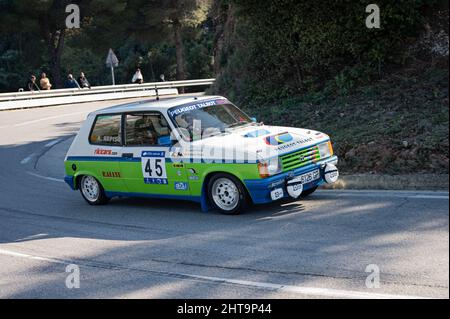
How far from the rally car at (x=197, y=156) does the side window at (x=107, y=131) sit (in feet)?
0.06

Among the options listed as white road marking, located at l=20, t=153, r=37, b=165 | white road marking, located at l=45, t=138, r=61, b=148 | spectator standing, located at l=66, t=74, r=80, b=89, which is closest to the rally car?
white road marking, located at l=20, t=153, r=37, b=165

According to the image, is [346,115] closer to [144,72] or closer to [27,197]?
[27,197]

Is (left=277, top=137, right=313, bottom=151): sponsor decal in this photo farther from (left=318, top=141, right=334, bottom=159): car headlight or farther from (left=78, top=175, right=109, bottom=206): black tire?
(left=78, top=175, right=109, bottom=206): black tire

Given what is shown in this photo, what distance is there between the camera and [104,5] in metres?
51.0

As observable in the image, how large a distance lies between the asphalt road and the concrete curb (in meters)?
0.33

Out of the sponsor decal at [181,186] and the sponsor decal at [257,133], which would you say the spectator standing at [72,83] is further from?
the sponsor decal at [257,133]

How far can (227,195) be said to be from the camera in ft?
33.1

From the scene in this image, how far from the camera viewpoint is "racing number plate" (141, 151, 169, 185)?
421 inches

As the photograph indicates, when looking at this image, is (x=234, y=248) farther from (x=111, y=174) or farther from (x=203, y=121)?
(x=111, y=174)

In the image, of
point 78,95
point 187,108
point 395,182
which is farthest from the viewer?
point 78,95

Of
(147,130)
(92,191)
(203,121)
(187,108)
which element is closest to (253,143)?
(203,121)

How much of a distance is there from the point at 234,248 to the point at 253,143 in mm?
2107

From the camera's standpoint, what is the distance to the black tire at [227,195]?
9883mm

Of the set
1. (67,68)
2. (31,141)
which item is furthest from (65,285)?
(67,68)
